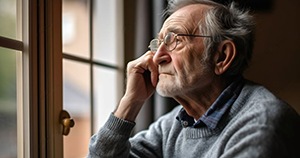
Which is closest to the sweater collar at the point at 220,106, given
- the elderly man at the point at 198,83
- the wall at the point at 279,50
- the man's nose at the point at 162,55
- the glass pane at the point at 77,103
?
the elderly man at the point at 198,83

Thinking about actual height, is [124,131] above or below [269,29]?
below

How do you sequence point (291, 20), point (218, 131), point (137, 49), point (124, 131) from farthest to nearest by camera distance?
1. point (291, 20)
2. point (137, 49)
3. point (124, 131)
4. point (218, 131)

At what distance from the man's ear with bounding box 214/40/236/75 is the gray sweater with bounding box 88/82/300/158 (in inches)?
3.5

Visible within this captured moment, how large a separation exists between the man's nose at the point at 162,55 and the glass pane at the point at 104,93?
1.72 ft

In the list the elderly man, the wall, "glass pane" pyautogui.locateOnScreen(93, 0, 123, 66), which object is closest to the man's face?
the elderly man

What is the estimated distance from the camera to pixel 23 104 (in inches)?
50.6

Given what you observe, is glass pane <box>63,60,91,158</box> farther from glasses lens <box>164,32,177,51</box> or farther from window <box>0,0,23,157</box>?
glasses lens <box>164,32,177,51</box>

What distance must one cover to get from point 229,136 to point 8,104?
640 mm

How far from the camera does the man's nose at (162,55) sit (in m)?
1.34

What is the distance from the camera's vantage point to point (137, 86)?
1.44 metres

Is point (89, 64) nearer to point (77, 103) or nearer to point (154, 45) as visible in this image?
point (77, 103)

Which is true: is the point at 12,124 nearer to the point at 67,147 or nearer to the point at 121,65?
the point at 67,147

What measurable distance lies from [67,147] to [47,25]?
469 mm

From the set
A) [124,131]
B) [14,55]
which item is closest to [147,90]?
[124,131]
